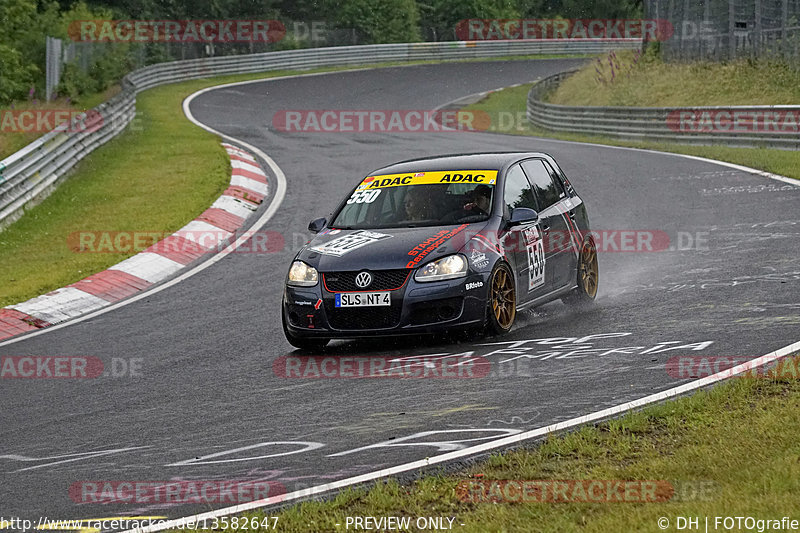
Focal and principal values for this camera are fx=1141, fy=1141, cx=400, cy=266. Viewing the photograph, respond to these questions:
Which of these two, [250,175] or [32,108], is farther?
[32,108]

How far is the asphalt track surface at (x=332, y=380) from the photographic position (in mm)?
6109

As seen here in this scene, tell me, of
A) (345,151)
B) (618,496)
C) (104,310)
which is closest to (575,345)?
(618,496)

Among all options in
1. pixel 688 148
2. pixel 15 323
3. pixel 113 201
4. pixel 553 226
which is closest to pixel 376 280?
pixel 553 226

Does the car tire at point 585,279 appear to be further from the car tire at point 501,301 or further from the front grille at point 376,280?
the front grille at point 376,280

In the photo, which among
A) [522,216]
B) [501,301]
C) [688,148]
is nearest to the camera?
[501,301]

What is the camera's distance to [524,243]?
9688 mm

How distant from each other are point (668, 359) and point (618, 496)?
2886 mm

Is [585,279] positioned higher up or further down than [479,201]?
further down

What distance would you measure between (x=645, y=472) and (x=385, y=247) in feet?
13.6

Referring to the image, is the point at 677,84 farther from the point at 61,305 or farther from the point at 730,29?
the point at 61,305

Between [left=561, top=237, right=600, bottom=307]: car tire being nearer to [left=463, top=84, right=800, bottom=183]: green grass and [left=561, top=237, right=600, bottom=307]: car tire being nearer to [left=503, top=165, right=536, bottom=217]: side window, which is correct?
[left=503, top=165, right=536, bottom=217]: side window

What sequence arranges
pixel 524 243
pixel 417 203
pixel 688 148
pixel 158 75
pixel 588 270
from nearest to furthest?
1. pixel 524 243
2. pixel 417 203
3. pixel 588 270
4. pixel 688 148
5. pixel 158 75

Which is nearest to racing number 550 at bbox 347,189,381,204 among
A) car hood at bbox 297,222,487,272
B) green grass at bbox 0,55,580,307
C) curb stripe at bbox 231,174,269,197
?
car hood at bbox 297,222,487,272

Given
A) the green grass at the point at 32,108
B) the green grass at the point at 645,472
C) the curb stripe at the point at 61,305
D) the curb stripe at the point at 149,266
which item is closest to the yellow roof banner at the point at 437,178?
the curb stripe at the point at 61,305
